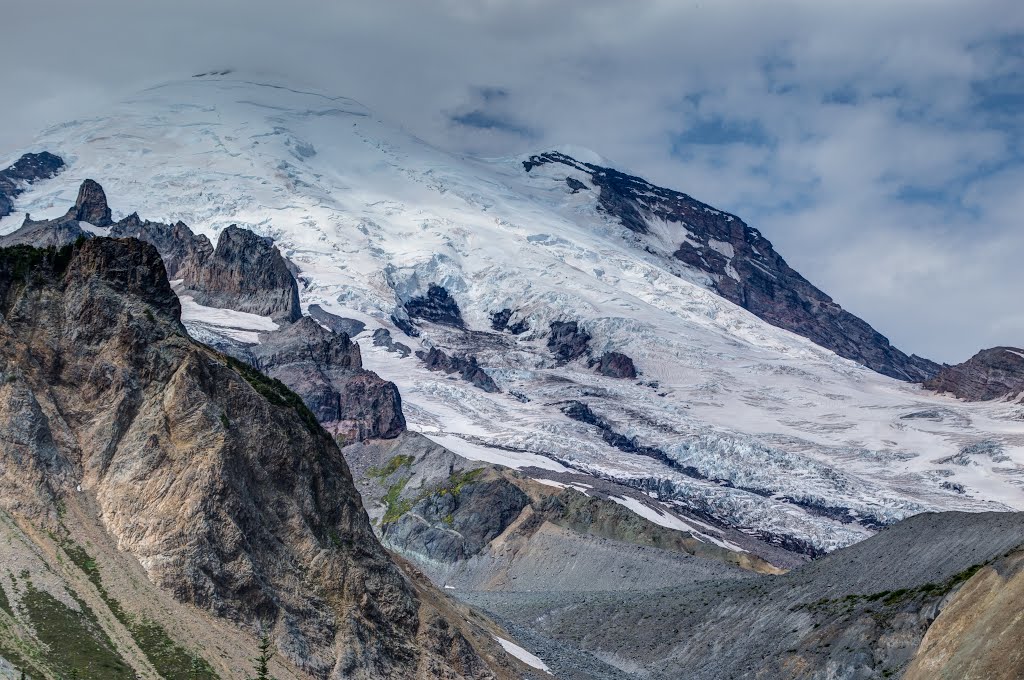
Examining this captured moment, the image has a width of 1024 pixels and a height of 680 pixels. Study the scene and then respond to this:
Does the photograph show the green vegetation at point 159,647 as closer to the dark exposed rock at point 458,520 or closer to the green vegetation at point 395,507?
the dark exposed rock at point 458,520

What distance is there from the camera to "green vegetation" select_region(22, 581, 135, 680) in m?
56.2

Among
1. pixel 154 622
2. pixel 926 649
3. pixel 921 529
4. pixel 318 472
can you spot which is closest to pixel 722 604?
pixel 921 529

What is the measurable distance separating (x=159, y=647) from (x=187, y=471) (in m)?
12.1

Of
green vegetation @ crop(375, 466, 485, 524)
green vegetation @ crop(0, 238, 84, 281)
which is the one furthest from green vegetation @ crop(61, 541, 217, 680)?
green vegetation @ crop(375, 466, 485, 524)

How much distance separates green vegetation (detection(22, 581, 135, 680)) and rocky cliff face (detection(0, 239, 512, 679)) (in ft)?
19.3

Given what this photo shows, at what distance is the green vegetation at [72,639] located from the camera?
5619 centimetres

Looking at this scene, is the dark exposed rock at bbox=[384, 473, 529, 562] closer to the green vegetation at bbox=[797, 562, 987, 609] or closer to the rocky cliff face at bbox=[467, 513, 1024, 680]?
the rocky cliff face at bbox=[467, 513, 1024, 680]

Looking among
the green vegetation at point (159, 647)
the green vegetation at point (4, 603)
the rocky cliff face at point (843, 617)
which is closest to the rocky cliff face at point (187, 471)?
the green vegetation at point (159, 647)

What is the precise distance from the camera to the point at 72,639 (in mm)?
57656

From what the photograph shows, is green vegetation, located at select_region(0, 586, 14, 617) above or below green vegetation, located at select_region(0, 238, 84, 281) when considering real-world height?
below

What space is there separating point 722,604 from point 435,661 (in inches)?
1592

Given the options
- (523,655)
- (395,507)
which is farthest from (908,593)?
(395,507)

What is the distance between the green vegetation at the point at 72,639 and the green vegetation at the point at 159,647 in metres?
1.49

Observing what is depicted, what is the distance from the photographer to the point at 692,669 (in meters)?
99.6
